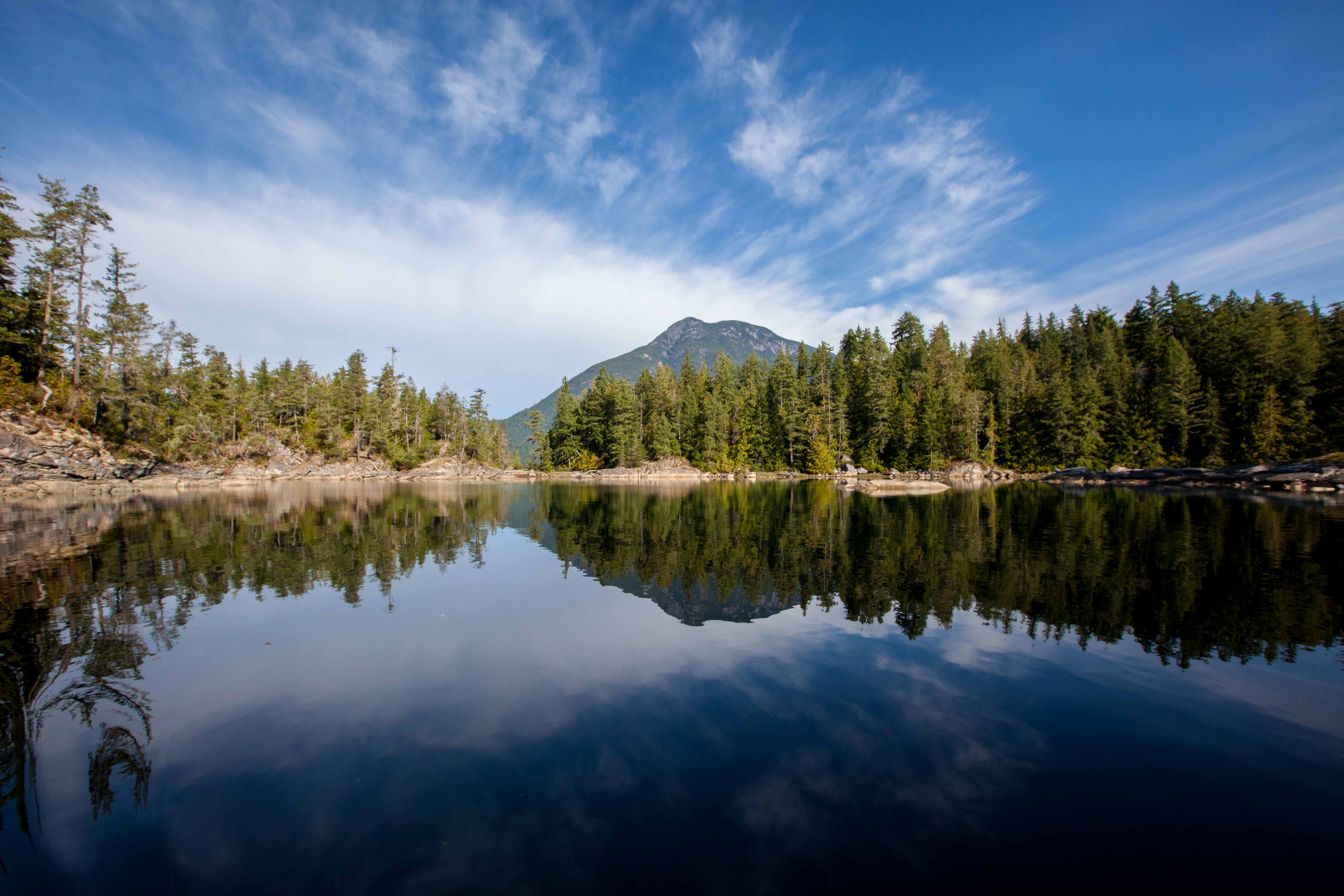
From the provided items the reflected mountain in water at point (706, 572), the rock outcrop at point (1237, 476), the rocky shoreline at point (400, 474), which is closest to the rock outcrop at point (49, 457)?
the rocky shoreline at point (400, 474)

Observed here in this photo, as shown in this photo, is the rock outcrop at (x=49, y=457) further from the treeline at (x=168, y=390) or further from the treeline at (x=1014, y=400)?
the treeline at (x=1014, y=400)

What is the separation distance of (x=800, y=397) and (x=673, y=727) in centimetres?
9620

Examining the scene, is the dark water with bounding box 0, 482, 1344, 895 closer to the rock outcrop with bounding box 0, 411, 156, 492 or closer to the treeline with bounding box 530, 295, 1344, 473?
the rock outcrop with bounding box 0, 411, 156, 492

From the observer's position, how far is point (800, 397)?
328 ft

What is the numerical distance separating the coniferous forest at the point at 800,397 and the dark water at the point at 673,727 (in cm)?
5074

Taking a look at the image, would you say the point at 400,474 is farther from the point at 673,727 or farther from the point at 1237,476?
the point at 1237,476

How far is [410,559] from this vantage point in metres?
21.7

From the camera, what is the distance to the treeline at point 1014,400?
66.1 meters

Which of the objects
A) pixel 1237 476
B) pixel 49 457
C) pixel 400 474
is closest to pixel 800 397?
pixel 1237 476

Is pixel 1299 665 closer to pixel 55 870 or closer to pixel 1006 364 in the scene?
pixel 55 870

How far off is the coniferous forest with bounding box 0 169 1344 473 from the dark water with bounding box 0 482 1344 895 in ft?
166

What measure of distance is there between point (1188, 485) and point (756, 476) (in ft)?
186

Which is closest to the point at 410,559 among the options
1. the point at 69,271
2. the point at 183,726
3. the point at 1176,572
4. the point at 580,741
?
the point at 183,726

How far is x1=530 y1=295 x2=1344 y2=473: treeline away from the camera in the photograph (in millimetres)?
66062
